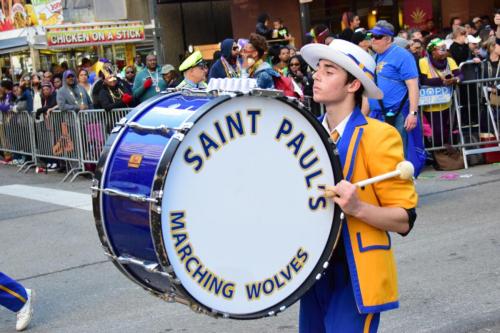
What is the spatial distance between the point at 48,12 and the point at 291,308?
16.7 metres

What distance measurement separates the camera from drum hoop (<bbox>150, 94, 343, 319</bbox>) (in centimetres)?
294

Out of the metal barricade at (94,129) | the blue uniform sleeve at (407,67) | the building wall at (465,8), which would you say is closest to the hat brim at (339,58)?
the blue uniform sleeve at (407,67)

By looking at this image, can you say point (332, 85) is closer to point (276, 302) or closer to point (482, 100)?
point (276, 302)

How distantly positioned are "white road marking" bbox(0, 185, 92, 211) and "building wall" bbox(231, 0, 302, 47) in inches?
420

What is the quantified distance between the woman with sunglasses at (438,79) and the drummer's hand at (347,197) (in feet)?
27.5

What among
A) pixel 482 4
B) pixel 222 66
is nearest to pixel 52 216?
pixel 222 66

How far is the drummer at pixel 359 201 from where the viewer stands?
333 cm

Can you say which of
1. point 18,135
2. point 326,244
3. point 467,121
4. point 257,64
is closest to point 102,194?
point 326,244

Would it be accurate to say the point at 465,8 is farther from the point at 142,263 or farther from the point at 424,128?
the point at 142,263

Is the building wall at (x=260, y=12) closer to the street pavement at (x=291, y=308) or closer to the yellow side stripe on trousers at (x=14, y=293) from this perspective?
the street pavement at (x=291, y=308)

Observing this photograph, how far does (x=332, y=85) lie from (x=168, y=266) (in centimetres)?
102

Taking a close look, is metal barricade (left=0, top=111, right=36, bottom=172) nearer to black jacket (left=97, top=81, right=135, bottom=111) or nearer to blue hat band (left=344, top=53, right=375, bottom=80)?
black jacket (left=97, top=81, right=135, bottom=111)

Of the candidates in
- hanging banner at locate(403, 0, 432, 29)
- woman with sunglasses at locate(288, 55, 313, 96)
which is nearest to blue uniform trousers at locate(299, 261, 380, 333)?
woman with sunglasses at locate(288, 55, 313, 96)

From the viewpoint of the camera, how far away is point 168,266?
2.93 metres
